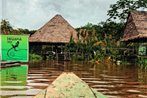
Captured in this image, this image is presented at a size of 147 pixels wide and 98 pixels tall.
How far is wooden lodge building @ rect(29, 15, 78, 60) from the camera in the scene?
3616cm

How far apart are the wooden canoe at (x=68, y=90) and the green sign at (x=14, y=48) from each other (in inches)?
838

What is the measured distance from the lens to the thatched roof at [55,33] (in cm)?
3619

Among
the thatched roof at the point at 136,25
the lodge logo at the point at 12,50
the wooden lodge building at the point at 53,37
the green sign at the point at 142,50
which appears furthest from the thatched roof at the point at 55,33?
the lodge logo at the point at 12,50

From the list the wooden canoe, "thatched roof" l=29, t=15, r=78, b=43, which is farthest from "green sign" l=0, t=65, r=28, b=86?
"thatched roof" l=29, t=15, r=78, b=43

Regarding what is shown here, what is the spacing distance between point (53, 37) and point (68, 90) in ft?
105

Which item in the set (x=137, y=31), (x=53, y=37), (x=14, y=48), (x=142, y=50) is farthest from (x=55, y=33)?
(x=14, y=48)

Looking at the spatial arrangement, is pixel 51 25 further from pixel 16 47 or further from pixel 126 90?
pixel 126 90

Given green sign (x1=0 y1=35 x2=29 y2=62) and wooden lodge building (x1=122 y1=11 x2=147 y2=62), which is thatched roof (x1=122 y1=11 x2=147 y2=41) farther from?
green sign (x1=0 y1=35 x2=29 y2=62)

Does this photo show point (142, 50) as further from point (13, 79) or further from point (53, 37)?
point (13, 79)

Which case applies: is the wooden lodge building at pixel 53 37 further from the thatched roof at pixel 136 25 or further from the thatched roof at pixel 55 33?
the thatched roof at pixel 136 25

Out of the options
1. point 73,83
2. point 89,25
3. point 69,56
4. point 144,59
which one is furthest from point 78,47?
point 73,83

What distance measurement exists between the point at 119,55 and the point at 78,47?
512 cm

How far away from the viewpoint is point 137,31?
29156 millimetres

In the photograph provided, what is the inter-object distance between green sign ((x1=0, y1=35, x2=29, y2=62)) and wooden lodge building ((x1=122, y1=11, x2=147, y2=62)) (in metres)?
7.81
